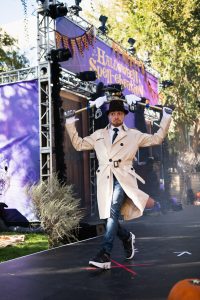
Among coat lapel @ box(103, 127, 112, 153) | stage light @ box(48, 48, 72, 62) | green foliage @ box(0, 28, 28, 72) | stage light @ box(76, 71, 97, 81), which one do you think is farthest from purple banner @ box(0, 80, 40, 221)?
green foliage @ box(0, 28, 28, 72)

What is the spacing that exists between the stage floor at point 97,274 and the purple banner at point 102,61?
5478 mm

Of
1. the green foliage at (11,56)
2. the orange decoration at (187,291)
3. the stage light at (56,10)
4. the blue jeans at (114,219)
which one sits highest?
the green foliage at (11,56)

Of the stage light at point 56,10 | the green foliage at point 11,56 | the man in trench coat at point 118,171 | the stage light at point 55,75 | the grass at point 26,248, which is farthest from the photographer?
the green foliage at point 11,56

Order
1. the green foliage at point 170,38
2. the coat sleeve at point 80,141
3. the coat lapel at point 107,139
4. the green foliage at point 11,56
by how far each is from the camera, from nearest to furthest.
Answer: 1. the coat lapel at point 107,139
2. the coat sleeve at point 80,141
3. the green foliage at point 11,56
4. the green foliage at point 170,38

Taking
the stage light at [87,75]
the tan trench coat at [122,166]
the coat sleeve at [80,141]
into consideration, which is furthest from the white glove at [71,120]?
the stage light at [87,75]

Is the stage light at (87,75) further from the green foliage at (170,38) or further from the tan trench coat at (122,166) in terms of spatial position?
the green foliage at (170,38)

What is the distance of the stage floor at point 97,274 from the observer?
3367mm

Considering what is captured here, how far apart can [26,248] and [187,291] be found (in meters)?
4.07

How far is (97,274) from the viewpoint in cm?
407

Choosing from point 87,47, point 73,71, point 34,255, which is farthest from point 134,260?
point 87,47

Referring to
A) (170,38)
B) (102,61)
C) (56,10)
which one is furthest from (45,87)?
(170,38)

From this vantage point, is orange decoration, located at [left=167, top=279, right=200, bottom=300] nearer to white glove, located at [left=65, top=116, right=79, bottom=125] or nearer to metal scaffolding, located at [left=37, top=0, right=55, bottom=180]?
white glove, located at [left=65, top=116, right=79, bottom=125]

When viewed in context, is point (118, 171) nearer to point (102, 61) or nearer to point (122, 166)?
point (122, 166)

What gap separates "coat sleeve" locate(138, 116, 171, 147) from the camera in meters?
4.60
